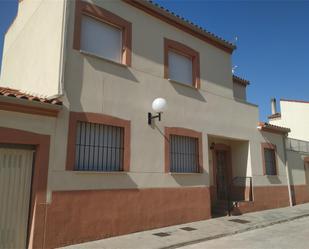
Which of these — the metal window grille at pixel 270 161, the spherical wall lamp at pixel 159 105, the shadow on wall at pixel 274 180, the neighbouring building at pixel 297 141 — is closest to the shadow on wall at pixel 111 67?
the spherical wall lamp at pixel 159 105

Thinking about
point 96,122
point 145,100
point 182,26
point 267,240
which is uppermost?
point 182,26

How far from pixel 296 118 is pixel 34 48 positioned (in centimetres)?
1960

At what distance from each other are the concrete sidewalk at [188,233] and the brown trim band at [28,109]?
122 inches

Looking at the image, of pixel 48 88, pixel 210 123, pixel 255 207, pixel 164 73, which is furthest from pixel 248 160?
pixel 48 88

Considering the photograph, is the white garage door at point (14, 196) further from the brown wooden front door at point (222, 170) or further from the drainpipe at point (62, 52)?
the brown wooden front door at point (222, 170)

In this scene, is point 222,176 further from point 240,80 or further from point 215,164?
point 240,80

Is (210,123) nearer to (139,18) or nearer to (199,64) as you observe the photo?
(199,64)

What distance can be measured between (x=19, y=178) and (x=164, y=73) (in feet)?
18.6

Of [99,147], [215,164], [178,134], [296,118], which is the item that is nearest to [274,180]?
[215,164]

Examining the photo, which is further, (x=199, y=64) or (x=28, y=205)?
(x=199, y=64)

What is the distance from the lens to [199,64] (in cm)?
1145

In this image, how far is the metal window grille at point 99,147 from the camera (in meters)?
7.62

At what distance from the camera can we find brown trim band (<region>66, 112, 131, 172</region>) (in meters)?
7.23

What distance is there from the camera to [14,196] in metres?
6.42
